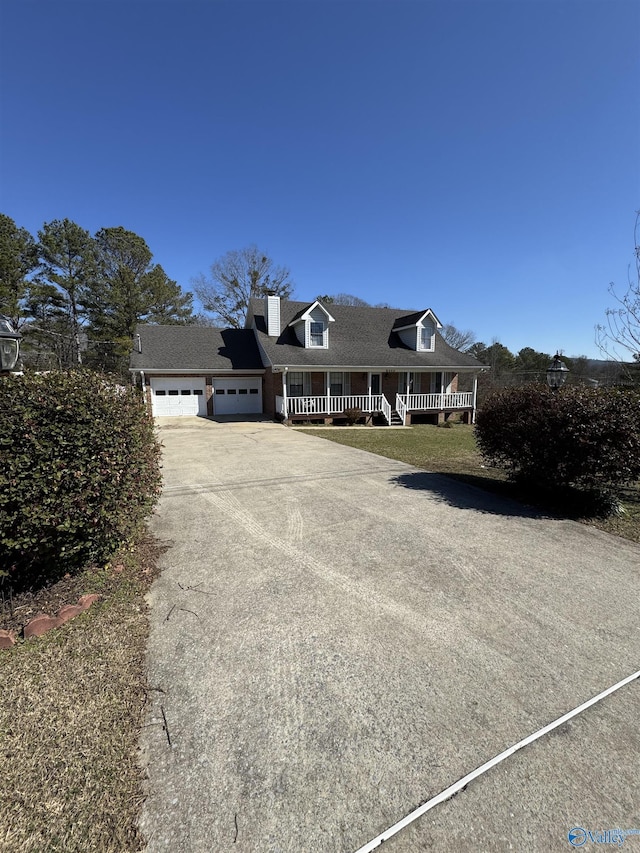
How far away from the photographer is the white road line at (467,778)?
1.62 metres

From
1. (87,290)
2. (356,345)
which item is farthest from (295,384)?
(87,290)

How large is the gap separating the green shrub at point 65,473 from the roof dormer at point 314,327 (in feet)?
54.7

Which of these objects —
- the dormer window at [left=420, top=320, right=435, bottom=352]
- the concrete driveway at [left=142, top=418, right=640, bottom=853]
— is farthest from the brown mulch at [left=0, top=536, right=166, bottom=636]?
the dormer window at [left=420, top=320, right=435, bottom=352]

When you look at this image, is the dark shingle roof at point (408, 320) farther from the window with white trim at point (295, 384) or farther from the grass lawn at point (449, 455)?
the window with white trim at point (295, 384)

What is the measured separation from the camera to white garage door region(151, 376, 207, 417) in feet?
A: 64.0

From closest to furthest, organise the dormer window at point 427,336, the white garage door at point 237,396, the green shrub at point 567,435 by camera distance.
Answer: the green shrub at point 567,435 < the white garage door at point 237,396 < the dormer window at point 427,336

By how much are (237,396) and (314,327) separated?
5.72 metres

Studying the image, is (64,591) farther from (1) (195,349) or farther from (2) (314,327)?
(1) (195,349)

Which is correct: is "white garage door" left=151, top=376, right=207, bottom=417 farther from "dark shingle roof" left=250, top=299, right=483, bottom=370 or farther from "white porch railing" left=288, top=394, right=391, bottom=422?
"white porch railing" left=288, top=394, right=391, bottom=422

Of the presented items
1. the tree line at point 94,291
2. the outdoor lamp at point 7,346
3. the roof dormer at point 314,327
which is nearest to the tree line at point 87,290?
the tree line at point 94,291

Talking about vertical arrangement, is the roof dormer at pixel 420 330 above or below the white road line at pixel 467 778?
above

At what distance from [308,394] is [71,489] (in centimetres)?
1696

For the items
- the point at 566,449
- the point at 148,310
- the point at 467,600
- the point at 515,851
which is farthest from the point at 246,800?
the point at 148,310

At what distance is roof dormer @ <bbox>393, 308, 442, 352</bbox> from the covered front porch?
170 cm
